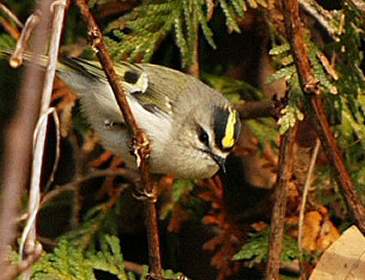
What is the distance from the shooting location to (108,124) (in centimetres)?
290

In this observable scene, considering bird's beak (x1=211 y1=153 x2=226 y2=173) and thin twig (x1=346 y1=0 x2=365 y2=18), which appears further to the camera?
bird's beak (x1=211 y1=153 x2=226 y2=173)

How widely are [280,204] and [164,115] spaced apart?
64cm

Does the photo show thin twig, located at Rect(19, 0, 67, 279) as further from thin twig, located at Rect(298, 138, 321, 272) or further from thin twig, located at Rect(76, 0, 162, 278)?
thin twig, located at Rect(298, 138, 321, 272)

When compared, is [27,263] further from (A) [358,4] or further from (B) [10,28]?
(B) [10,28]

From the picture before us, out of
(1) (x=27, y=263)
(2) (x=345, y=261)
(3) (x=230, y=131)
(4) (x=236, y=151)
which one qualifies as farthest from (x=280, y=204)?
(1) (x=27, y=263)

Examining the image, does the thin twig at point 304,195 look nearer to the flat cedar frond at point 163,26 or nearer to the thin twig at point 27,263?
the flat cedar frond at point 163,26

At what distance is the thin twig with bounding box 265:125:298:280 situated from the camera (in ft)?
8.20

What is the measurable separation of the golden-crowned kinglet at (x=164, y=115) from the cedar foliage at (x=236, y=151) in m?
0.08

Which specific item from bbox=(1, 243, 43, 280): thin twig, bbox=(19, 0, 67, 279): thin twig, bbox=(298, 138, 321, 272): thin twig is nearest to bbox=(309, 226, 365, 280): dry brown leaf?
bbox=(298, 138, 321, 272): thin twig

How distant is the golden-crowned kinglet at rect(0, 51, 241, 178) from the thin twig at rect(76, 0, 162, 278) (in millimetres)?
741

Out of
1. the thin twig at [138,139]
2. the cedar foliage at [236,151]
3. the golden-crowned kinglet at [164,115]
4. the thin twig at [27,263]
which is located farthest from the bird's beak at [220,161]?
the thin twig at [27,263]

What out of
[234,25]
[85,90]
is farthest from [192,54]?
[85,90]

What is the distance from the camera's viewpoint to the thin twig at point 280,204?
2.50 meters

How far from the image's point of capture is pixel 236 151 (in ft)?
11.0
